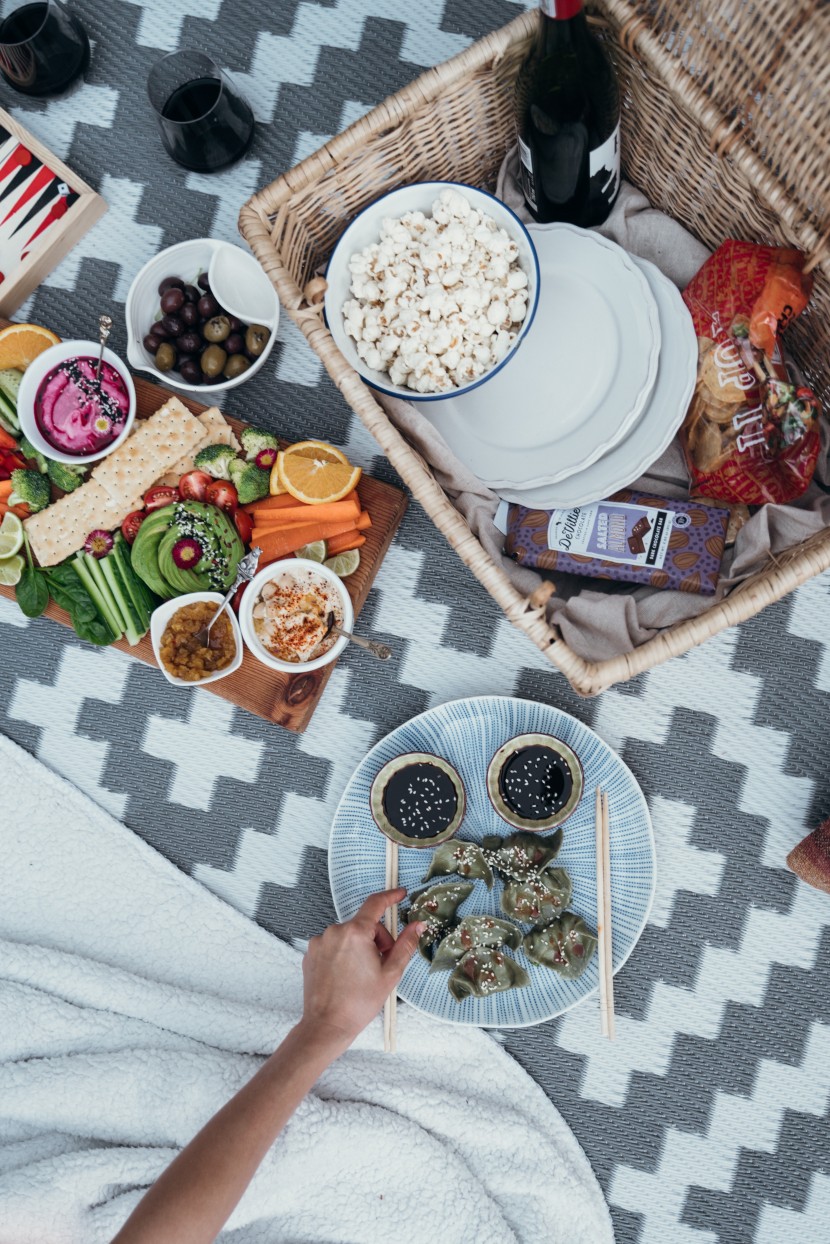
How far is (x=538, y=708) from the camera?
1.24 m

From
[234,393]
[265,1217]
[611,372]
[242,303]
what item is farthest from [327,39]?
[265,1217]

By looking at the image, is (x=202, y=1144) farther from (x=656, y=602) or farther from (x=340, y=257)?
(x=340, y=257)

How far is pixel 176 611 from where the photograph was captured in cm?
121

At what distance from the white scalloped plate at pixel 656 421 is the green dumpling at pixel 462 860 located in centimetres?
47

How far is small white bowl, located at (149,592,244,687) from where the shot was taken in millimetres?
1190

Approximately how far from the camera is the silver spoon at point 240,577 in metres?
1.20

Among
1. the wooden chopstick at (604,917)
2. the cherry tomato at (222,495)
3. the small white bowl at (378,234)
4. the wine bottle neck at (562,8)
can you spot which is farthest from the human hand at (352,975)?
the wine bottle neck at (562,8)

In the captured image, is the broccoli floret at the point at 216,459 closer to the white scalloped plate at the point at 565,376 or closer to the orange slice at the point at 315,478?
the orange slice at the point at 315,478

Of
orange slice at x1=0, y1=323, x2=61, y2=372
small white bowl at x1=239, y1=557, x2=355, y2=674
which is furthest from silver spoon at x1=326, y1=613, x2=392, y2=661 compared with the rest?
orange slice at x1=0, y1=323, x2=61, y2=372

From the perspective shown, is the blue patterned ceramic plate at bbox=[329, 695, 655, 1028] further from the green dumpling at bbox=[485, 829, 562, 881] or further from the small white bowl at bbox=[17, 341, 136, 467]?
the small white bowl at bbox=[17, 341, 136, 467]

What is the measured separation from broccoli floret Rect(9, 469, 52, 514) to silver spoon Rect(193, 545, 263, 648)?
285mm

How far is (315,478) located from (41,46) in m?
0.69

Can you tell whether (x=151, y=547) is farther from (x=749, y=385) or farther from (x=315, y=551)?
(x=749, y=385)

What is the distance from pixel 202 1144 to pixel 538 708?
26.8 inches
